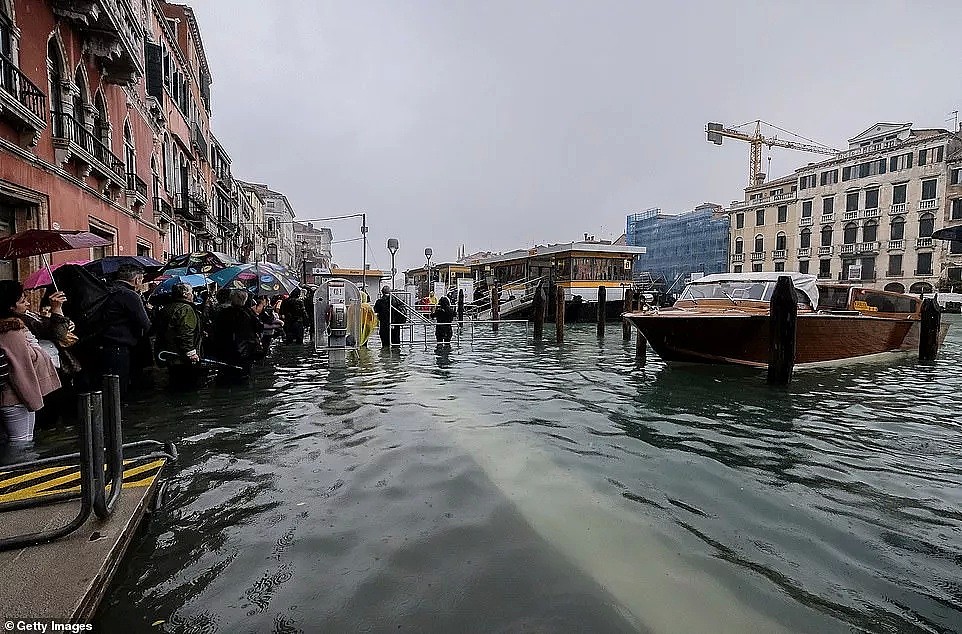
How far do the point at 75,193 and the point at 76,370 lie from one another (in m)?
7.64

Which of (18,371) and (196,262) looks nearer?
(18,371)

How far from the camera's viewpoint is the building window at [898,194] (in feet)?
160

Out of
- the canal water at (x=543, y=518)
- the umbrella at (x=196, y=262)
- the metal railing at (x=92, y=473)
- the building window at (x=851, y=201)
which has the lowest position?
the canal water at (x=543, y=518)

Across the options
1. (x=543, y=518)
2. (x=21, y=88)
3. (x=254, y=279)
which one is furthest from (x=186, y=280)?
(x=543, y=518)

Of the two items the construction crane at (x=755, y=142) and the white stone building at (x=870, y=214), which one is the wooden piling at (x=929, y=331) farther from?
the construction crane at (x=755, y=142)

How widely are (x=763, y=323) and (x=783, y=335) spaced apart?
147 cm

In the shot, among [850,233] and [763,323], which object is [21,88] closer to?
[763,323]

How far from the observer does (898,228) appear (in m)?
49.3

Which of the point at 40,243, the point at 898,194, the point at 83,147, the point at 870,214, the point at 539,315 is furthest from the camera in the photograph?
the point at 870,214

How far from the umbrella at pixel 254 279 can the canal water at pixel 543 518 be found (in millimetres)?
5494

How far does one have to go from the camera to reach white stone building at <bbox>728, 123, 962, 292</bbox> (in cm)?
4669

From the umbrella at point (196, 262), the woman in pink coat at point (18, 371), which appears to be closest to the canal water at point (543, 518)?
the woman in pink coat at point (18, 371)

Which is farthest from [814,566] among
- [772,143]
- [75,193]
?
[772,143]

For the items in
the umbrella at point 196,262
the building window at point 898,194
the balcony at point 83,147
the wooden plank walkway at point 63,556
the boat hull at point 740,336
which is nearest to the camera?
the wooden plank walkway at point 63,556
